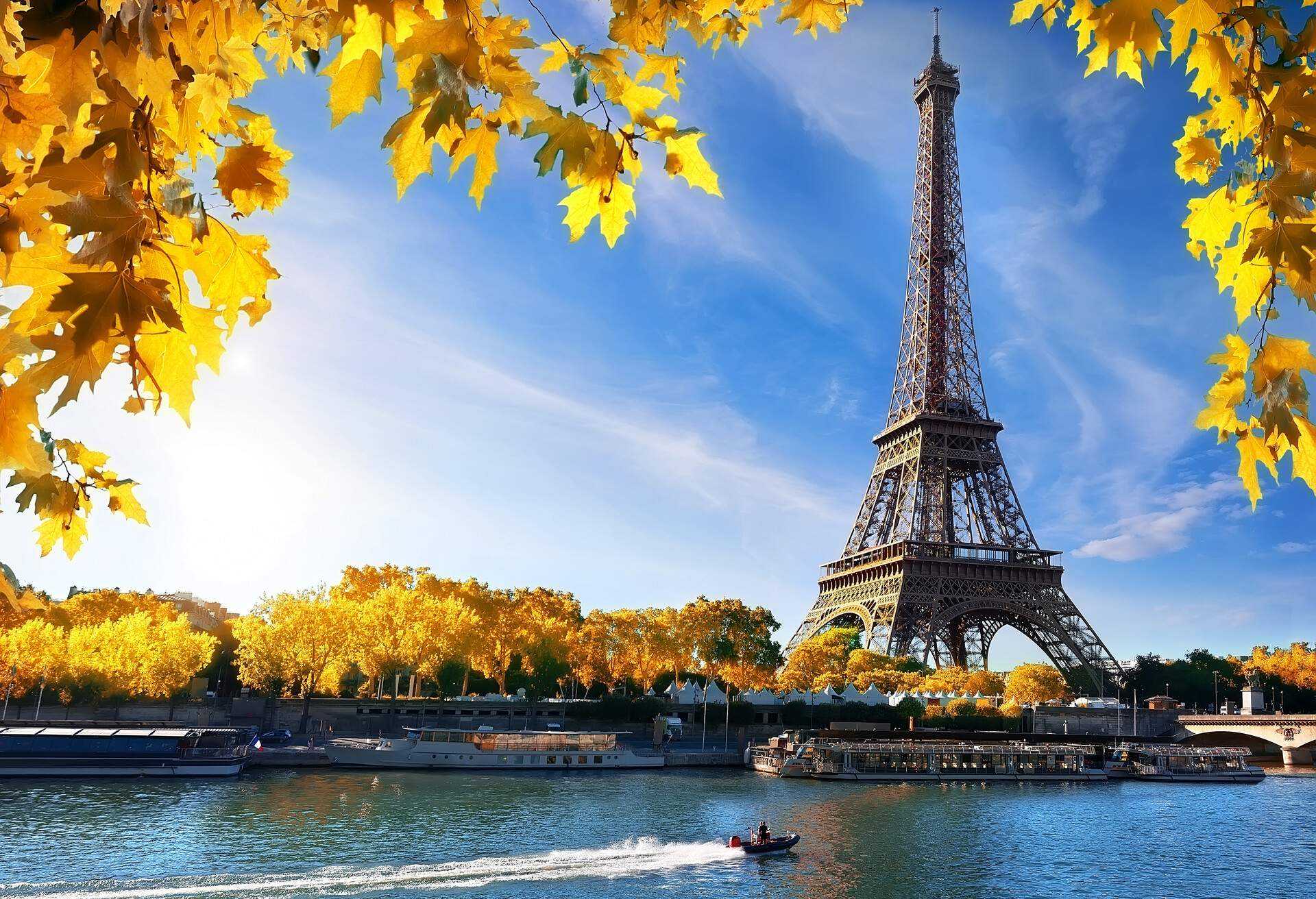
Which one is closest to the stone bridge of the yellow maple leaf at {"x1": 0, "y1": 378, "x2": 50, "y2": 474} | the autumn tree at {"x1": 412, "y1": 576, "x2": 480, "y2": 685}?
the autumn tree at {"x1": 412, "y1": 576, "x2": 480, "y2": 685}

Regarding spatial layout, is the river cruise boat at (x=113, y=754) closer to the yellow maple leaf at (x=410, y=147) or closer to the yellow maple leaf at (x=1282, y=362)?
the yellow maple leaf at (x=410, y=147)

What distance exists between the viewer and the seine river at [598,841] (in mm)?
24294

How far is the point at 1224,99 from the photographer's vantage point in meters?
3.68

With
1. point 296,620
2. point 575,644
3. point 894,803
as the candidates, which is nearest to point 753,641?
point 575,644

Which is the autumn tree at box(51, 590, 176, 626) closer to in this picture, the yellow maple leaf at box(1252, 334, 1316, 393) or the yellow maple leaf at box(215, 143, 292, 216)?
the yellow maple leaf at box(215, 143, 292, 216)

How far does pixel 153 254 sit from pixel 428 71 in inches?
39.9

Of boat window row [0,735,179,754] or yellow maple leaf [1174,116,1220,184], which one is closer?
yellow maple leaf [1174,116,1220,184]

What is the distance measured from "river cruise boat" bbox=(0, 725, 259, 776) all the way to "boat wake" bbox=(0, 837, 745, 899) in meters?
20.1

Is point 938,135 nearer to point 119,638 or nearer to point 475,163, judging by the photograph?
point 119,638

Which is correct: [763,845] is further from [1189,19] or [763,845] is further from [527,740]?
[1189,19]

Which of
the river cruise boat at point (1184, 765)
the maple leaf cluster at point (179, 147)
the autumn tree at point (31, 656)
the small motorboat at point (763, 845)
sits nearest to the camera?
the maple leaf cluster at point (179, 147)

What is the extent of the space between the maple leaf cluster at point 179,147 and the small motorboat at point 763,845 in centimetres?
2943

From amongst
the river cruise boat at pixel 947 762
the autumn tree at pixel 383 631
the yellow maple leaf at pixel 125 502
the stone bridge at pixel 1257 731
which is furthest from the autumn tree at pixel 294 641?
the stone bridge at pixel 1257 731

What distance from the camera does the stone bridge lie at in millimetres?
68500
